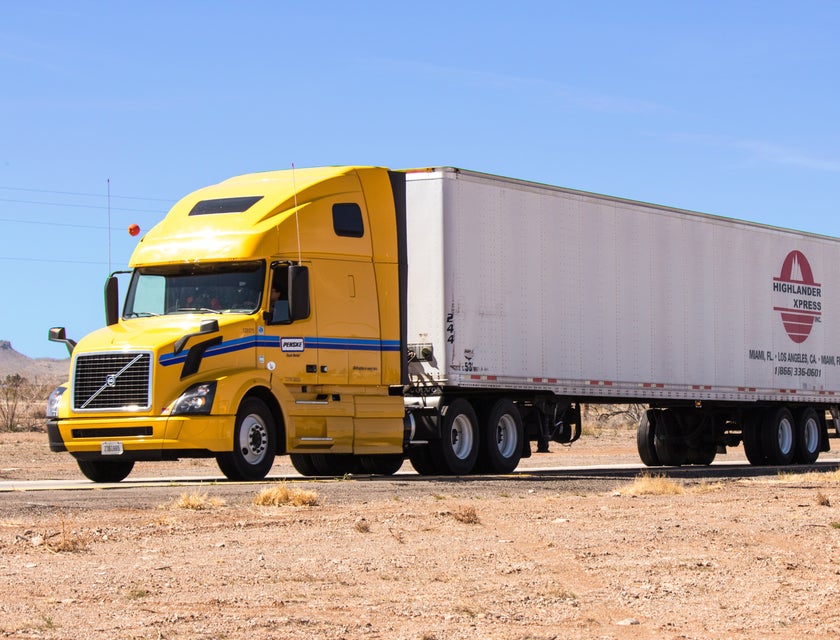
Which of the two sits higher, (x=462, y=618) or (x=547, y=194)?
(x=547, y=194)

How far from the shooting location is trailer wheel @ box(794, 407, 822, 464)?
3216cm

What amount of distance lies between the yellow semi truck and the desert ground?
86.2 inches

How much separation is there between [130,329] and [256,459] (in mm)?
2516

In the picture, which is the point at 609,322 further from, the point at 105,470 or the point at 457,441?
the point at 105,470

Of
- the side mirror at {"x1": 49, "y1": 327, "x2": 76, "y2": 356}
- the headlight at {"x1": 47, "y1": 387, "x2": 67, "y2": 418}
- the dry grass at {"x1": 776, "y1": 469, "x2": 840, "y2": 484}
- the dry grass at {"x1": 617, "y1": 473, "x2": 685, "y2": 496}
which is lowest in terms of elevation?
the dry grass at {"x1": 776, "y1": 469, "x2": 840, "y2": 484}

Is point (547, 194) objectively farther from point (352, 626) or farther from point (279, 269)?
point (352, 626)

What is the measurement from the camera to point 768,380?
3077 cm

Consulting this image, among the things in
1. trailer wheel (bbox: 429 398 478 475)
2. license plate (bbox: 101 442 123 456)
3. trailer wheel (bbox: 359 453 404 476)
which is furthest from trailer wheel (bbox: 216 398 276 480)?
trailer wheel (bbox: 359 453 404 476)

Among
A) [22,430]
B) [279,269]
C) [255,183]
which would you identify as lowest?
[22,430]

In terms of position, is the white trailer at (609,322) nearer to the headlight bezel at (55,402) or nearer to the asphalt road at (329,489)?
the asphalt road at (329,489)

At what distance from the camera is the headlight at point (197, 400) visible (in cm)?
1994

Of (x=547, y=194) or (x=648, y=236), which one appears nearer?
(x=547, y=194)

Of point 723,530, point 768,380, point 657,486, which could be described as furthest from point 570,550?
point 768,380

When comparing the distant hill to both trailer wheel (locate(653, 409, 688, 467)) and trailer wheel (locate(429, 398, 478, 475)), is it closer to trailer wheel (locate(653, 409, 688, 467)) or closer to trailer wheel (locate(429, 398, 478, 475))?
trailer wheel (locate(653, 409, 688, 467))
